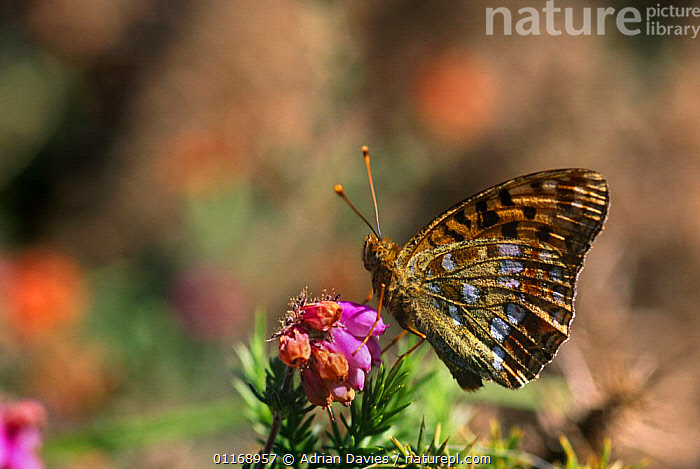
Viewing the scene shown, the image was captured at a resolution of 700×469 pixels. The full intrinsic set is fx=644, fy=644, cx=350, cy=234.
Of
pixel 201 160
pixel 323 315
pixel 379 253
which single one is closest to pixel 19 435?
pixel 323 315

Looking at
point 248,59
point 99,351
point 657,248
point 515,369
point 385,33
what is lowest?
point 515,369

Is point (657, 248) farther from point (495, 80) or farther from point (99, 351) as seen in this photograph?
point (99, 351)

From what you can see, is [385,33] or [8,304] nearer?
[8,304]

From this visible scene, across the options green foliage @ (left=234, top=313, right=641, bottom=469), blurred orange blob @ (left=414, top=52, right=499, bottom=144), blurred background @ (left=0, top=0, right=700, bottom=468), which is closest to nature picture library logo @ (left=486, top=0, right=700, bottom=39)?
blurred background @ (left=0, top=0, right=700, bottom=468)

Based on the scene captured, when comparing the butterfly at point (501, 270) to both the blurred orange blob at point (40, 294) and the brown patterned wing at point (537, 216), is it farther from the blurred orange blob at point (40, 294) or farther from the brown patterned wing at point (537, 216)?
the blurred orange blob at point (40, 294)

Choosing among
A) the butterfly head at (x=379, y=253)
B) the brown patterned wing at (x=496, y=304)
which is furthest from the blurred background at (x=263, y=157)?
the butterfly head at (x=379, y=253)

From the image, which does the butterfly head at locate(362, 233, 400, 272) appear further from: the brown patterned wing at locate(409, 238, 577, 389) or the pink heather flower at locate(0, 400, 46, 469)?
the pink heather flower at locate(0, 400, 46, 469)

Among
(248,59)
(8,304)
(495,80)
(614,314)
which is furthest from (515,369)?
(495,80)
